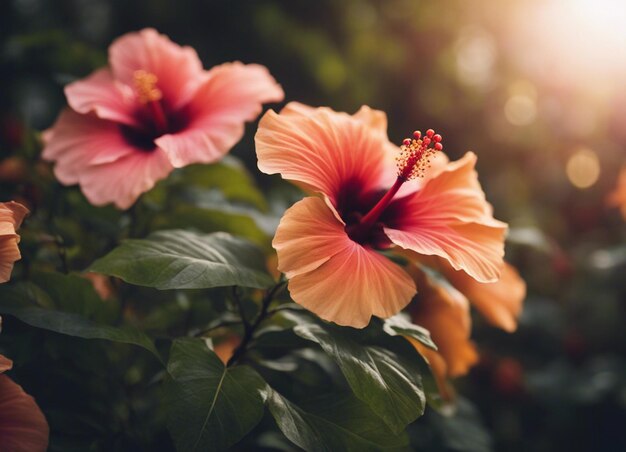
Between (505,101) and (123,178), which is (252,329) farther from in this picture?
(505,101)

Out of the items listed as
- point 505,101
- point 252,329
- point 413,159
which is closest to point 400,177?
point 413,159

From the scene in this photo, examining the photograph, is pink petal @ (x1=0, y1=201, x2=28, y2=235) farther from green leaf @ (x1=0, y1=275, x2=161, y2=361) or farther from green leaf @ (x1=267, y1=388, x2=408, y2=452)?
green leaf @ (x1=267, y1=388, x2=408, y2=452)

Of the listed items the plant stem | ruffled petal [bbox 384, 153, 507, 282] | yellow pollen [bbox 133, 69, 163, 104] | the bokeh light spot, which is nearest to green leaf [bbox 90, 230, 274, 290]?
the plant stem

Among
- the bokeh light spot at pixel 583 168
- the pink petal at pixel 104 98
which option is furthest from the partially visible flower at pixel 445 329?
the bokeh light spot at pixel 583 168

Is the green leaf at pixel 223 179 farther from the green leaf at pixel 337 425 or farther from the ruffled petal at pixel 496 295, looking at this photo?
the green leaf at pixel 337 425

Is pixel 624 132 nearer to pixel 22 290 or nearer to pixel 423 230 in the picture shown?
pixel 423 230
